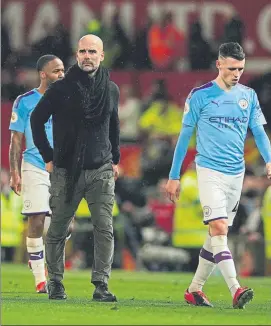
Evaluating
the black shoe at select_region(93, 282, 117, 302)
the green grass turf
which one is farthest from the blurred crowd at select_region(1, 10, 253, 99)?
the black shoe at select_region(93, 282, 117, 302)

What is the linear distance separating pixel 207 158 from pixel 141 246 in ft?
37.1

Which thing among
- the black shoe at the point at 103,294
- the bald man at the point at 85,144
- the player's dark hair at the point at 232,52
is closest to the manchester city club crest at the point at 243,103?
the player's dark hair at the point at 232,52

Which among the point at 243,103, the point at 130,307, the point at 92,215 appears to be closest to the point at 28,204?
the point at 92,215

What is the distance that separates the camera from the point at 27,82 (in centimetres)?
2944

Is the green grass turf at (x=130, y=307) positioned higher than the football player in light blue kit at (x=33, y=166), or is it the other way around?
the football player in light blue kit at (x=33, y=166)

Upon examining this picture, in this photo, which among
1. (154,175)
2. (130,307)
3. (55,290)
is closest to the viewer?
(130,307)

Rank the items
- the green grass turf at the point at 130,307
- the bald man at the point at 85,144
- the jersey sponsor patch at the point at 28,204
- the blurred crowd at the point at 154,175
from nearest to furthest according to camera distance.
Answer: the green grass turf at the point at 130,307
the bald man at the point at 85,144
the jersey sponsor patch at the point at 28,204
the blurred crowd at the point at 154,175

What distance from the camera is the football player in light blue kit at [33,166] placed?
14227 millimetres

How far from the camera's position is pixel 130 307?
12.1m

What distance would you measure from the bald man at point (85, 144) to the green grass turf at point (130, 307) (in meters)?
0.63

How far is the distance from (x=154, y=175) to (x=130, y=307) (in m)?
14.3

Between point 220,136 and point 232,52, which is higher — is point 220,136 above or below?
below

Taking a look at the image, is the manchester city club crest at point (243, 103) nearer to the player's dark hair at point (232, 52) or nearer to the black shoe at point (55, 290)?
the player's dark hair at point (232, 52)

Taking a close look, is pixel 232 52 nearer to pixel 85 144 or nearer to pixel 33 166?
pixel 85 144
